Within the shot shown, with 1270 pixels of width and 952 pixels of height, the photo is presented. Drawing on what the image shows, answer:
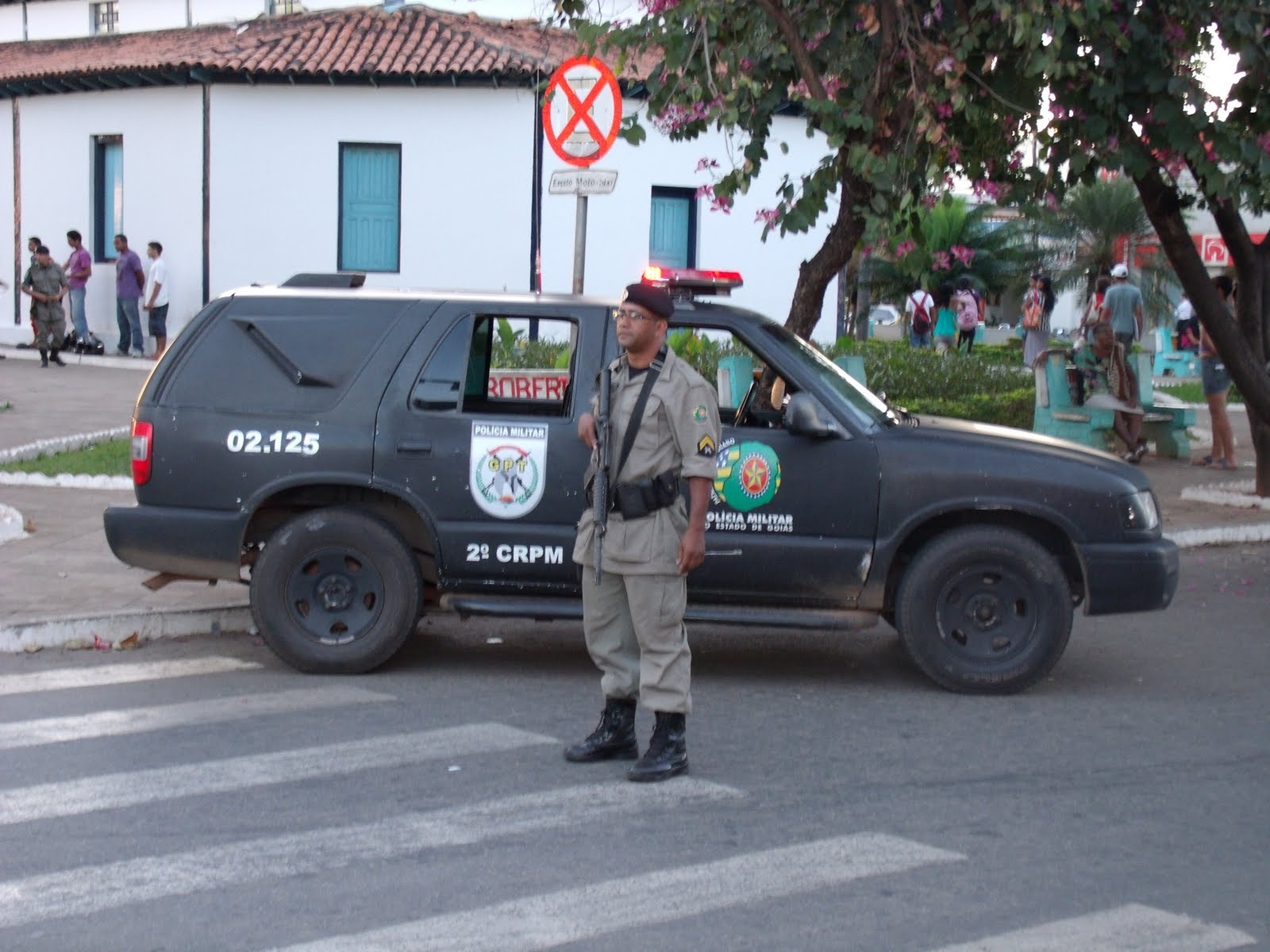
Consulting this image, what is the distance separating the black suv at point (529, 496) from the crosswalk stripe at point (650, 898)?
7.54ft

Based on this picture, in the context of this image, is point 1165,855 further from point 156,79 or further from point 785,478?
point 156,79

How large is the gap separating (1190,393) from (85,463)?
18553mm

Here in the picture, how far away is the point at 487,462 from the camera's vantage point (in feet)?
25.2

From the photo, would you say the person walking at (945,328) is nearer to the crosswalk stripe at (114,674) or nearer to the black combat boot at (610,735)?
the crosswalk stripe at (114,674)

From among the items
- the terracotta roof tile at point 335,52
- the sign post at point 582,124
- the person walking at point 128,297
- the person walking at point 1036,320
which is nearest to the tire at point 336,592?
the sign post at point 582,124

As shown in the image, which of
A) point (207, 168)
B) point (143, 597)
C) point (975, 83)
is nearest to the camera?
point (143, 597)

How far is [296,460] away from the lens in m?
7.72

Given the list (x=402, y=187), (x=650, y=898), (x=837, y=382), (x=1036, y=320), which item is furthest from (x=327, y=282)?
(x=1036, y=320)

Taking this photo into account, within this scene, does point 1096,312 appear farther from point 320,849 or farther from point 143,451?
point 320,849

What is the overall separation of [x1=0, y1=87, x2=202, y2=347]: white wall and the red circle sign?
47.1 feet

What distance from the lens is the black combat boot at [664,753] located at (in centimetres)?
612

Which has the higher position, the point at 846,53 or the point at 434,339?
the point at 846,53

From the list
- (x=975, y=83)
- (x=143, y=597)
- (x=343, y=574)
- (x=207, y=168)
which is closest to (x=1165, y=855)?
(x=343, y=574)

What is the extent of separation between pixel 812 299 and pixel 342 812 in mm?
6615
